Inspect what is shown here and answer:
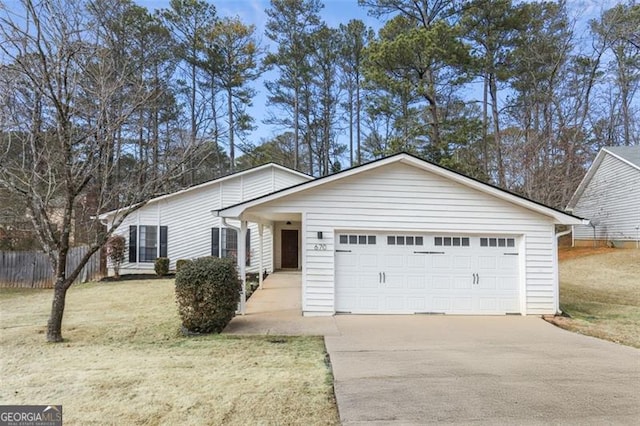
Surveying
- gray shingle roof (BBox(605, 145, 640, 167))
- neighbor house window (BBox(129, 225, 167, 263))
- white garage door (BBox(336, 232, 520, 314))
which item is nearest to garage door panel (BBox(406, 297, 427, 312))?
white garage door (BBox(336, 232, 520, 314))

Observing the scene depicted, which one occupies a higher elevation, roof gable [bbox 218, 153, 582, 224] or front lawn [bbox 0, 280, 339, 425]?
roof gable [bbox 218, 153, 582, 224]

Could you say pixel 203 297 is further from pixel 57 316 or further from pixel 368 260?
pixel 368 260

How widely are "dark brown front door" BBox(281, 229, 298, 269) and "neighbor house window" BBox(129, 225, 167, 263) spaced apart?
20.2ft

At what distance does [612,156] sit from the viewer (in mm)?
21438

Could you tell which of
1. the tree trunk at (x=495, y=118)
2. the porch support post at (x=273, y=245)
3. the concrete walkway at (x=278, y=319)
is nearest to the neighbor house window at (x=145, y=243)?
the porch support post at (x=273, y=245)

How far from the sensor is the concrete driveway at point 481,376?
384cm

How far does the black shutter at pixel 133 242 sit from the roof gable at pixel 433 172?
10.7 meters

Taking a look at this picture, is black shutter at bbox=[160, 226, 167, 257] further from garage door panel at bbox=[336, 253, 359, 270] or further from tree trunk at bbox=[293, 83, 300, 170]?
tree trunk at bbox=[293, 83, 300, 170]

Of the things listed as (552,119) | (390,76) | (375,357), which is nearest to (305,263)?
(375,357)

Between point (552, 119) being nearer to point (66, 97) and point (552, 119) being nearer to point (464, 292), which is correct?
point (464, 292)

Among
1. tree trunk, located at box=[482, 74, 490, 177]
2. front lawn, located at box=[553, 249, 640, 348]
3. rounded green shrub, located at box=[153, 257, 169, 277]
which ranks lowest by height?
front lawn, located at box=[553, 249, 640, 348]

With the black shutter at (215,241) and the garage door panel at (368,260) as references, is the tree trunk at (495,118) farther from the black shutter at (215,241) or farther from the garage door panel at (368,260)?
the black shutter at (215,241)

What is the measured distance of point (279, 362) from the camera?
17.9 feet

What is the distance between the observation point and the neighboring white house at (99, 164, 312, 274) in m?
17.8
